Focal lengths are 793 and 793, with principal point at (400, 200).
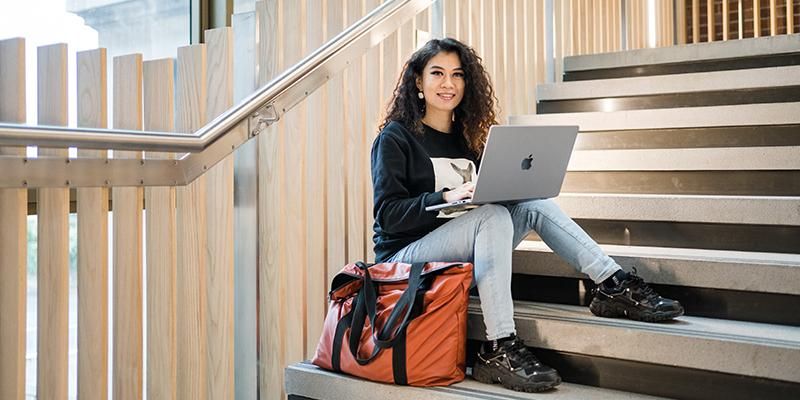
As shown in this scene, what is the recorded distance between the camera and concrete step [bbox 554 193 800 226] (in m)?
2.19

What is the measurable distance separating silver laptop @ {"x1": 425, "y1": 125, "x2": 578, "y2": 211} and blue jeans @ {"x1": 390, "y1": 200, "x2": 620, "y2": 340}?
0.18 ft

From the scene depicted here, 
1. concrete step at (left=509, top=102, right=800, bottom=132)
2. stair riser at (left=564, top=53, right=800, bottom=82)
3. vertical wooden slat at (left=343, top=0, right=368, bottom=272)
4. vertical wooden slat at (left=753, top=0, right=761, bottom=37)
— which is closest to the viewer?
vertical wooden slat at (left=343, top=0, right=368, bottom=272)

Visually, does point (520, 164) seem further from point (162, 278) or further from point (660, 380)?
point (162, 278)

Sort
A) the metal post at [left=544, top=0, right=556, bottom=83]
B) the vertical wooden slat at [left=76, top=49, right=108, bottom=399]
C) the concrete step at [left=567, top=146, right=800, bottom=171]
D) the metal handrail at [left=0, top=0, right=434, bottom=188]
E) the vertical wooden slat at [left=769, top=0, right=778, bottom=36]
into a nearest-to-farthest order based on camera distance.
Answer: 1. the metal handrail at [left=0, top=0, right=434, bottom=188]
2. the vertical wooden slat at [left=76, top=49, right=108, bottom=399]
3. the concrete step at [left=567, top=146, right=800, bottom=171]
4. the metal post at [left=544, top=0, right=556, bottom=83]
5. the vertical wooden slat at [left=769, top=0, right=778, bottom=36]

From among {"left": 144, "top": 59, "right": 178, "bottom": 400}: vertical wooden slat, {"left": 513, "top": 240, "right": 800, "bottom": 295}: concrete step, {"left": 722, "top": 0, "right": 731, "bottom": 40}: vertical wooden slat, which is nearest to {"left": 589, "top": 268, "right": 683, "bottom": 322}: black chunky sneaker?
{"left": 513, "top": 240, "right": 800, "bottom": 295}: concrete step

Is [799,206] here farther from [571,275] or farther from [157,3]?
[157,3]

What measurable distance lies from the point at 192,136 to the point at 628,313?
1.11m

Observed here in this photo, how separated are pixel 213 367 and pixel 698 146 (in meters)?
1.81

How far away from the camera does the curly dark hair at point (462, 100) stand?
2.22 m

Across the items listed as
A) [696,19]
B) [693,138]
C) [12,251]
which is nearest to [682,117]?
[693,138]

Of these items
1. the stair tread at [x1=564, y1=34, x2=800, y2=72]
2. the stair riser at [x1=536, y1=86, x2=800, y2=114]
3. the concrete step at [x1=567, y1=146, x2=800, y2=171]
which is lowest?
the concrete step at [x1=567, y1=146, x2=800, y2=171]

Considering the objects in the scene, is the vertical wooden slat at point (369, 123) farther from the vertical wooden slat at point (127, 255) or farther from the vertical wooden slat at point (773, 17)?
the vertical wooden slat at point (773, 17)

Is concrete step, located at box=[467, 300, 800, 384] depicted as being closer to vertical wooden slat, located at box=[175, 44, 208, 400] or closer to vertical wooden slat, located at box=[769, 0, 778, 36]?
vertical wooden slat, located at box=[175, 44, 208, 400]

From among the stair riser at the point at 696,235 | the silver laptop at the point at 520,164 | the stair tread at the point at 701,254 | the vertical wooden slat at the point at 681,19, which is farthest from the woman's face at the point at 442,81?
the vertical wooden slat at the point at 681,19
